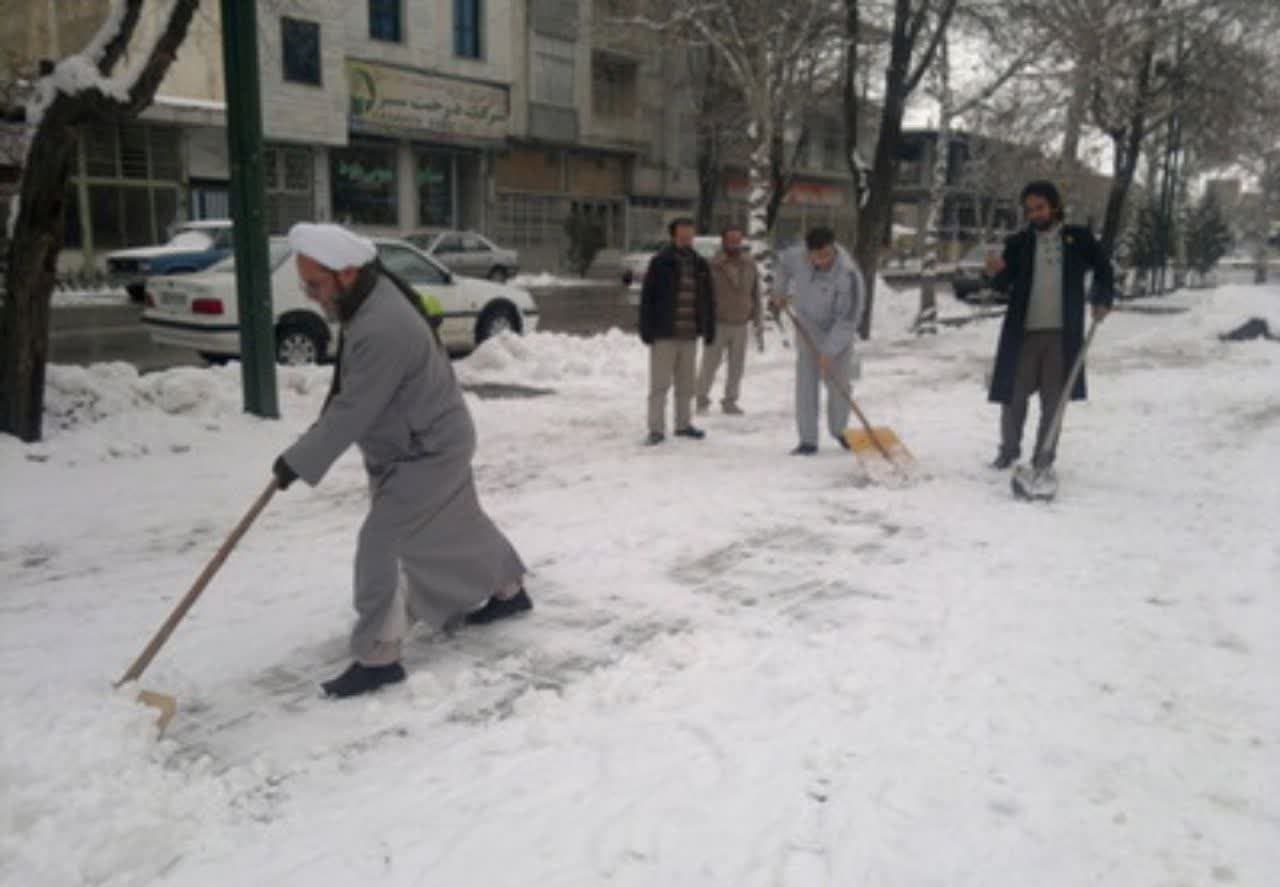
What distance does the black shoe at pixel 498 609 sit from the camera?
4.57 meters

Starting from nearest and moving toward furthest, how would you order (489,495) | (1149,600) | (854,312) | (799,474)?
1. (1149,600)
2. (489,495)
3. (799,474)
4. (854,312)

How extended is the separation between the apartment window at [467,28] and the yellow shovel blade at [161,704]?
31.0 metres

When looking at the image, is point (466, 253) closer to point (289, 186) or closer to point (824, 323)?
point (289, 186)

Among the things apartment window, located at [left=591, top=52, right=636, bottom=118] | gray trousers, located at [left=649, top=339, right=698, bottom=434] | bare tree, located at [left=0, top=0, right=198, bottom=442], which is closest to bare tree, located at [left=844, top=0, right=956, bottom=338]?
gray trousers, located at [left=649, top=339, right=698, bottom=434]

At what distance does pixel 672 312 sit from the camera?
830 centimetres

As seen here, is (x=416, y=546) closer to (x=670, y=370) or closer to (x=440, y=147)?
(x=670, y=370)

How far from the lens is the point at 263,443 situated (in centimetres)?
788

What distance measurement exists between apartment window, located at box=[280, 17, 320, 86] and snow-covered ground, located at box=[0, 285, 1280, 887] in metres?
22.0

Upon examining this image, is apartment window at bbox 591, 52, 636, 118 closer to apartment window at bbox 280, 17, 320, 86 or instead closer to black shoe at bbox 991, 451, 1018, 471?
apartment window at bbox 280, 17, 320, 86

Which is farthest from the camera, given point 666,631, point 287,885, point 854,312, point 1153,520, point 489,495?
point 854,312

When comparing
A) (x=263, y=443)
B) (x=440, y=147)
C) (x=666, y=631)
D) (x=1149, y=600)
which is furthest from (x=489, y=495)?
(x=440, y=147)

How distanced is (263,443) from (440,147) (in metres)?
25.9

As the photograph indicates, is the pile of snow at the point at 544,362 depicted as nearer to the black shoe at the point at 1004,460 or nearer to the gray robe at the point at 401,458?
the black shoe at the point at 1004,460

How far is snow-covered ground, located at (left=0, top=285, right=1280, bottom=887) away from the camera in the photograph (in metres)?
2.93
